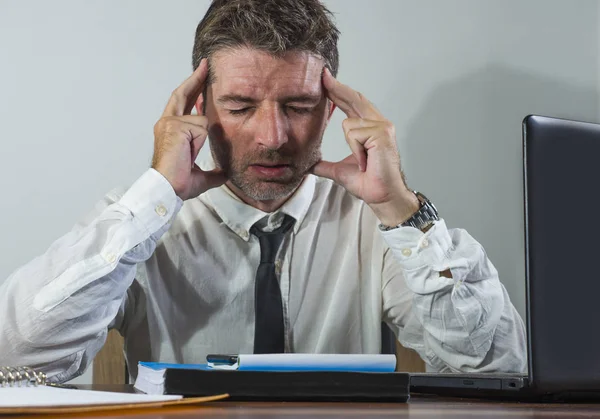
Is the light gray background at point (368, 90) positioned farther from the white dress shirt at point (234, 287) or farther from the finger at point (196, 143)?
the finger at point (196, 143)

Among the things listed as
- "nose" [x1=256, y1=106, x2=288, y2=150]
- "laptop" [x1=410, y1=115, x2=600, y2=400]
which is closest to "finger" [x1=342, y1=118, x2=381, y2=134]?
"nose" [x1=256, y1=106, x2=288, y2=150]

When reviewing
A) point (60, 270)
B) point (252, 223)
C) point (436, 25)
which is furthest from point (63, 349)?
point (436, 25)

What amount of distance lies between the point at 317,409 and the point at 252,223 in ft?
2.93

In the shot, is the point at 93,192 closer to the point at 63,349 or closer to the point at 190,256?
the point at 190,256

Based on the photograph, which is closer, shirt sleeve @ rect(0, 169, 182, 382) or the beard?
shirt sleeve @ rect(0, 169, 182, 382)

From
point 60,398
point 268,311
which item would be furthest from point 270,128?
point 60,398

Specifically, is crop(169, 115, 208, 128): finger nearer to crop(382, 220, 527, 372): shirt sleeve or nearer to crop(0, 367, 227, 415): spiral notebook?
crop(382, 220, 527, 372): shirt sleeve

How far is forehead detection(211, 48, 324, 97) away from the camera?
4.74 feet

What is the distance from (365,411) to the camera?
681 mm

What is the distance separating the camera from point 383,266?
1634mm

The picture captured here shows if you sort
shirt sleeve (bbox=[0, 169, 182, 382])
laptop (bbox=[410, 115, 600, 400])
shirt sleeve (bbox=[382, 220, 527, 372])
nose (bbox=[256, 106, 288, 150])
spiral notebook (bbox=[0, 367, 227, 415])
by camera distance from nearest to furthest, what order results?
spiral notebook (bbox=[0, 367, 227, 415])
laptop (bbox=[410, 115, 600, 400])
shirt sleeve (bbox=[0, 169, 182, 382])
shirt sleeve (bbox=[382, 220, 527, 372])
nose (bbox=[256, 106, 288, 150])

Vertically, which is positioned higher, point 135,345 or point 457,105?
point 457,105

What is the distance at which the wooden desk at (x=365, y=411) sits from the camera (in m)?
0.62

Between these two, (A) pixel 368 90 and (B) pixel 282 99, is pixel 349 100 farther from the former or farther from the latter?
(A) pixel 368 90
